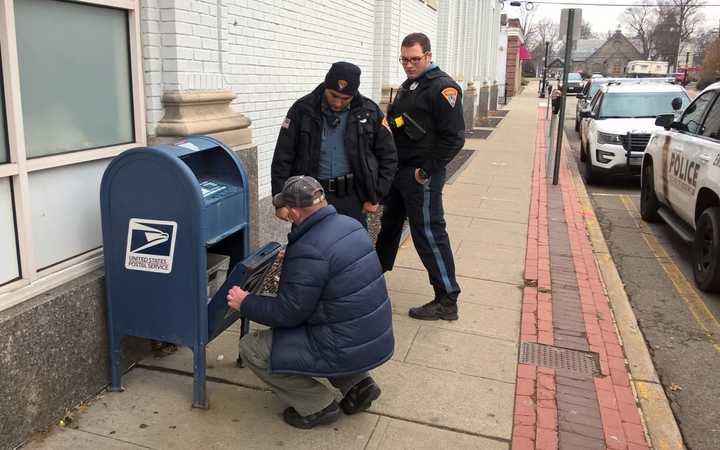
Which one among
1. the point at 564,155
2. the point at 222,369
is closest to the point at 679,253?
the point at 222,369

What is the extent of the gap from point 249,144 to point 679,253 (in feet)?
16.7

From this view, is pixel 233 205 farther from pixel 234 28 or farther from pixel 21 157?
pixel 234 28

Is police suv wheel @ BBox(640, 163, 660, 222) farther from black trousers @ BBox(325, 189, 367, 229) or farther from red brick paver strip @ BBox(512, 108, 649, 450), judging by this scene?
black trousers @ BBox(325, 189, 367, 229)

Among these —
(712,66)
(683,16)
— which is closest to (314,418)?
(712,66)

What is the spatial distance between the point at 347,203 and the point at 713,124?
4021mm

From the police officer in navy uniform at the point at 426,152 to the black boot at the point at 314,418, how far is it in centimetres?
165

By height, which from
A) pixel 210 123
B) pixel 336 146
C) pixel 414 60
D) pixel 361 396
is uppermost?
pixel 414 60

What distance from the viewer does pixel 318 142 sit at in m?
4.12

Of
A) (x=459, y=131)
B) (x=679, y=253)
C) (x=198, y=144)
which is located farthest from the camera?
(x=679, y=253)

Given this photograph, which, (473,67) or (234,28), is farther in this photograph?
(473,67)

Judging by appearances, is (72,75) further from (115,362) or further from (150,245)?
(115,362)

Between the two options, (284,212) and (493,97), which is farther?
(493,97)

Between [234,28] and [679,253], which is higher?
[234,28]

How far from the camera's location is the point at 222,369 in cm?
402
